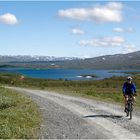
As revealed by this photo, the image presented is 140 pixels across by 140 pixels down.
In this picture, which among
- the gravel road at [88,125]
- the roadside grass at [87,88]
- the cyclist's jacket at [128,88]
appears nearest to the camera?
the gravel road at [88,125]

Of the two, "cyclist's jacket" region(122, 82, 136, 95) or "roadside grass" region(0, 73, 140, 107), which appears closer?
"cyclist's jacket" region(122, 82, 136, 95)

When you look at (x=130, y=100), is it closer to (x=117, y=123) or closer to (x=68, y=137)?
(x=117, y=123)

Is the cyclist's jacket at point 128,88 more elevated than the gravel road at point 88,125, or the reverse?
the cyclist's jacket at point 128,88

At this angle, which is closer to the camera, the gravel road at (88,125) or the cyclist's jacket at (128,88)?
the gravel road at (88,125)

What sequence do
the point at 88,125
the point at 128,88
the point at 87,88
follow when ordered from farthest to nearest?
the point at 87,88 < the point at 128,88 < the point at 88,125

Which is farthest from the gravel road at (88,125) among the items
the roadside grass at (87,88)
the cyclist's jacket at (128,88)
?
the roadside grass at (87,88)

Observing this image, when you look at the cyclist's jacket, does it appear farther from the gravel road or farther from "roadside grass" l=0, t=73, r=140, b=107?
"roadside grass" l=0, t=73, r=140, b=107

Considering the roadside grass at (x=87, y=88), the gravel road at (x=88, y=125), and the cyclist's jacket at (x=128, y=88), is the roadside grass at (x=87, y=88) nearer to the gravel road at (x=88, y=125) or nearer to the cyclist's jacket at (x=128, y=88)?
the gravel road at (x=88, y=125)

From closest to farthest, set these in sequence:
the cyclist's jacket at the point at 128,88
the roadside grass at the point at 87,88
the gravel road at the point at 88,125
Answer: the gravel road at the point at 88,125 < the cyclist's jacket at the point at 128,88 < the roadside grass at the point at 87,88

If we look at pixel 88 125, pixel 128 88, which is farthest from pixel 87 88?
pixel 88 125

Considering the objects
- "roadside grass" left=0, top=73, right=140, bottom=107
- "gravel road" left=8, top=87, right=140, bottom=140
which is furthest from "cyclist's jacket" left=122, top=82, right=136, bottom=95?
"roadside grass" left=0, top=73, right=140, bottom=107

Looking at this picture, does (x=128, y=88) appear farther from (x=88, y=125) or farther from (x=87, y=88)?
(x=87, y=88)

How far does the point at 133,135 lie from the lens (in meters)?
19.5

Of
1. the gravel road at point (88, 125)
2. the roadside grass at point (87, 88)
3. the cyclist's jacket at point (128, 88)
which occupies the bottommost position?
the roadside grass at point (87, 88)
